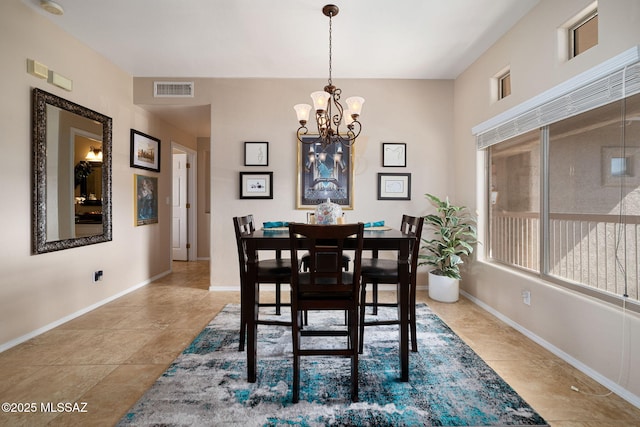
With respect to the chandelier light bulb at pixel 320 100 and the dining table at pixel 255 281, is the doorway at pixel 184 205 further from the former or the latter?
the dining table at pixel 255 281

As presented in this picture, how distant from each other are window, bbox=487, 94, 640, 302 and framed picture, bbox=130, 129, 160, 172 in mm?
4367

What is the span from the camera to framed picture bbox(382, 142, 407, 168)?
13.3 ft

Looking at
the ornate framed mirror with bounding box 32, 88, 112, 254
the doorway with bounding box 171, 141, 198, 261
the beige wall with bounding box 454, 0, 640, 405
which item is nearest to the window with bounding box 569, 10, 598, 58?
the beige wall with bounding box 454, 0, 640, 405

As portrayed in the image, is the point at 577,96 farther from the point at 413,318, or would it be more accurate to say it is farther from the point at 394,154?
the point at 394,154

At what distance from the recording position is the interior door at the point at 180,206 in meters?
6.11

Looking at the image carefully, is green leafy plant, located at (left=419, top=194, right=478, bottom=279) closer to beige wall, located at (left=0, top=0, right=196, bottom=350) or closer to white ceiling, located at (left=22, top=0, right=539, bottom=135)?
white ceiling, located at (left=22, top=0, right=539, bottom=135)

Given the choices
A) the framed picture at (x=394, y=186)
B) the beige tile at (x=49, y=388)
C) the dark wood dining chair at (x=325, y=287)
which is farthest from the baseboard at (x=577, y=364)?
the beige tile at (x=49, y=388)

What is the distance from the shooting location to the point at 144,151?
4.28 metres

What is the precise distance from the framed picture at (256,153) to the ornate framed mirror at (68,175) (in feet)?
5.04

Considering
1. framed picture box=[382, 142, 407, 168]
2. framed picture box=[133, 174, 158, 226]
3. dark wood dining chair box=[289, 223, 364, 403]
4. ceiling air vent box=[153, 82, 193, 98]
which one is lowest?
dark wood dining chair box=[289, 223, 364, 403]

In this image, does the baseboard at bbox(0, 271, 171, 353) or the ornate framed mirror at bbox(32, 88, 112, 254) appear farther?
the ornate framed mirror at bbox(32, 88, 112, 254)

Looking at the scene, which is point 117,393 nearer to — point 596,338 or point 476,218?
point 596,338

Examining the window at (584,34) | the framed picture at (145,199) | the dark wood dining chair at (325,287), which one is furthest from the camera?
the framed picture at (145,199)

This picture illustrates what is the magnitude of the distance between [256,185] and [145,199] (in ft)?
5.33
